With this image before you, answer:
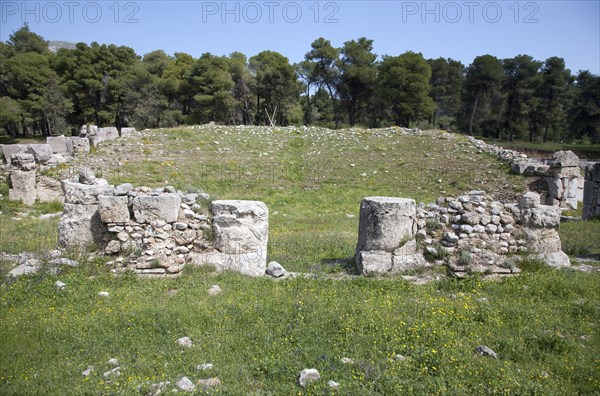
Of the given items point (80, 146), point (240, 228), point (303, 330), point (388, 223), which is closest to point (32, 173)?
point (80, 146)

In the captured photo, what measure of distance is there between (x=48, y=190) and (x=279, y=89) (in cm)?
3267

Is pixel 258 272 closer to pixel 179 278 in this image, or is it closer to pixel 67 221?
pixel 179 278

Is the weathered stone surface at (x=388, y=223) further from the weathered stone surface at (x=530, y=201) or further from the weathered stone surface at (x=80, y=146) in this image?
the weathered stone surface at (x=80, y=146)

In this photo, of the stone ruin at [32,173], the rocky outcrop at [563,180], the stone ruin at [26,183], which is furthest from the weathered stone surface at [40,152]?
the rocky outcrop at [563,180]

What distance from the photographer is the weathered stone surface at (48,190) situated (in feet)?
57.6

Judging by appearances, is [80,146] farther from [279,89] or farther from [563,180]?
[279,89]

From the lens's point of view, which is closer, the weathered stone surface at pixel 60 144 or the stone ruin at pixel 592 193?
the stone ruin at pixel 592 193

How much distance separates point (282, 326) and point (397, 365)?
1.70 m

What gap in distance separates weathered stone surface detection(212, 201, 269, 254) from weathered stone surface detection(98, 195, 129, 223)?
6.33ft

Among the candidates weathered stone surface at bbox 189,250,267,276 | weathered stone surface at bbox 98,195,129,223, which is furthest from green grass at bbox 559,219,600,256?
weathered stone surface at bbox 98,195,129,223

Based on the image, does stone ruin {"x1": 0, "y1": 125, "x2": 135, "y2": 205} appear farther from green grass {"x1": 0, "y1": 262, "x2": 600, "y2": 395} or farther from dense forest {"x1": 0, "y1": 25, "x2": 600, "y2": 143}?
dense forest {"x1": 0, "y1": 25, "x2": 600, "y2": 143}

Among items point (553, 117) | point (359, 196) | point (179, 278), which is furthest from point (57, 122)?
point (553, 117)

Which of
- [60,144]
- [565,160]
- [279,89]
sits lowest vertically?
[565,160]

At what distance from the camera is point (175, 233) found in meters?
8.36
